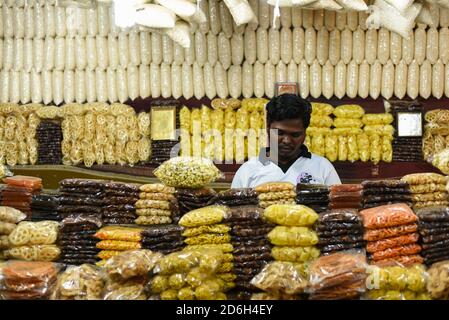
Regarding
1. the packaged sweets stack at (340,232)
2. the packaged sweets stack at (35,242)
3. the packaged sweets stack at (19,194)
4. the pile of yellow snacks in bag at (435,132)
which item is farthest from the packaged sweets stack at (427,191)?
the pile of yellow snacks in bag at (435,132)

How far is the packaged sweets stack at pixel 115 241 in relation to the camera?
2.49 m

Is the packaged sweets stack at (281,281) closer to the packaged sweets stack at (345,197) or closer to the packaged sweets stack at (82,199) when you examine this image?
the packaged sweets stack at (345,197)

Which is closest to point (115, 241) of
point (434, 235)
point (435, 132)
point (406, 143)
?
point (434, 235)

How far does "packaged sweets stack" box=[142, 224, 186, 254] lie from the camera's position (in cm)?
249

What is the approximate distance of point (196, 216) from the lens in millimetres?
2473

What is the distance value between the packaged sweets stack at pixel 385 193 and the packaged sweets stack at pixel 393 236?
0.15 metres

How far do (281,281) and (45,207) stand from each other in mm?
984

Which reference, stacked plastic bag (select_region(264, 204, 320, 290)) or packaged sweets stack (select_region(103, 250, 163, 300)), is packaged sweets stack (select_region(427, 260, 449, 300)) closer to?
stacked plastic bag (select_region(264, 204, 320, 290))

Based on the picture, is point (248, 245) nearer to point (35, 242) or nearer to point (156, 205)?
point (156, 205)

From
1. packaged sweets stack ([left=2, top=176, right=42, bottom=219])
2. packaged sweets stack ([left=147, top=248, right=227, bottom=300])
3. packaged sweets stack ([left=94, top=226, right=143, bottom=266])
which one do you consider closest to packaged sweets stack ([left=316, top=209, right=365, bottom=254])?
packaged sweets stack ([left=147, top=248, right=227, bottom=300])

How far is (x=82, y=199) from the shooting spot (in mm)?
2592

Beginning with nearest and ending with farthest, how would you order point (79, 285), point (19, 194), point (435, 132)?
point (79, 285)
point (19, 194)
point (435, 132)
